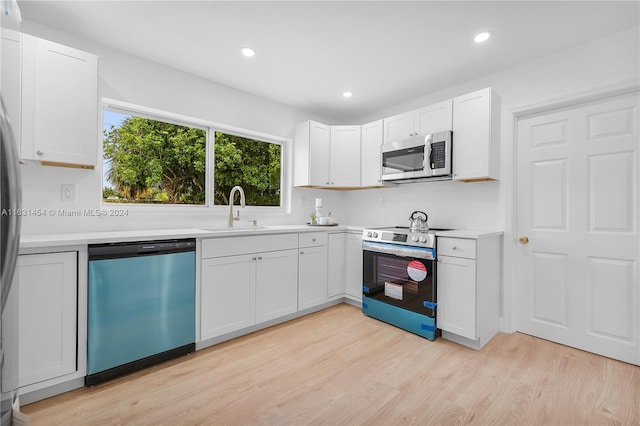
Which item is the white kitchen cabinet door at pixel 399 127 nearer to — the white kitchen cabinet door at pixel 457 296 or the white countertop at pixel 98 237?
the white kitchen cabinet door at pixel 457 296

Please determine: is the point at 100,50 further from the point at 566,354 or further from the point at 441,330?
the point at 566,354

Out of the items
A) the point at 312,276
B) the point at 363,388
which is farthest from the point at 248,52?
the point at 363,388

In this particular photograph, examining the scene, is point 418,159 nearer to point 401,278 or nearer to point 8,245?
point 401,278

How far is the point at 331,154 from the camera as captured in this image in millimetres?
3697

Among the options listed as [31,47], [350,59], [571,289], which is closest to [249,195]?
[350,59]

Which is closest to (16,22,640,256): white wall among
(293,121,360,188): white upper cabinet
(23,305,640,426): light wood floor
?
(293,121,360,188): white upper cabinet

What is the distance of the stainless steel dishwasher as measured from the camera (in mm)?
1825

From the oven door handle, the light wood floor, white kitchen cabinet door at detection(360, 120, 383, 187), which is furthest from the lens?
white kitchen cabinet door at detection(360, 120, 383, 187)

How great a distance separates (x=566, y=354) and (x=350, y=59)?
304 cm

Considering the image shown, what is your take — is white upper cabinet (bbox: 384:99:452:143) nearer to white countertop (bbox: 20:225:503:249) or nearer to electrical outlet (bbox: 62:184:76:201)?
white countertop (bbox: 20:225:503:249)

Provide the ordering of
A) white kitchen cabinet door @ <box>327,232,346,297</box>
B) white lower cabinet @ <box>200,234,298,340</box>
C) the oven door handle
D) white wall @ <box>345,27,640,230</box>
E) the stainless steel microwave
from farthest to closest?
white kitchen cabinet door @ <box>327,232,346,297</box> → the stainless steel microwave → the oven door handle → white lower cabinet @ <box>200,234,298,340</box> → white wall @ <box>345,27,640,230</box>

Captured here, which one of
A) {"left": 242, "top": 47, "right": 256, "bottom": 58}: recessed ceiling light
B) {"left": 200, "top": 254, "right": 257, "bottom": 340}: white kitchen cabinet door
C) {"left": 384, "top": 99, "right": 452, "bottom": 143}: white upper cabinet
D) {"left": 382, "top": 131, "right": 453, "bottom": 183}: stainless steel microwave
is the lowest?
{"left": 200, "top": 254, "right": 257, "bottom": 340}: white kitchen cabinet door

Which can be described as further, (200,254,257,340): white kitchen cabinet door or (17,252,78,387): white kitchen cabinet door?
(200,254,257,340): white kitchen cabinet door

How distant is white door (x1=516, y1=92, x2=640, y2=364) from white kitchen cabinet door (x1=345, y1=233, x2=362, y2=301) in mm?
1535
